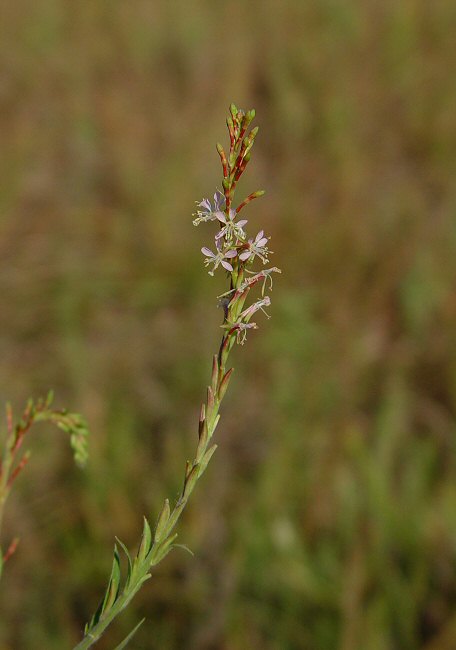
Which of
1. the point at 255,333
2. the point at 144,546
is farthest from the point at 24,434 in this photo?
the point at 255,333

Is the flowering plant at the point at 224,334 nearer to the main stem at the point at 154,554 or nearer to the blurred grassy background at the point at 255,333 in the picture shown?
the main stem at the point at 154,554

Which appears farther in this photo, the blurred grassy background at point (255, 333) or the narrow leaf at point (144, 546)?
the blurred grassy background at point (255, 333)

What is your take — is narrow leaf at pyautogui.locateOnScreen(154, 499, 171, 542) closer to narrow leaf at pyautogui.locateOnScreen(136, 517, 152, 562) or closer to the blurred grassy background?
narrow leaf at pyautogui.locateOnScreen(136, 517, 152, 562)

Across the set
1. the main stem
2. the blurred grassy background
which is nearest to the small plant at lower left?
the main stem

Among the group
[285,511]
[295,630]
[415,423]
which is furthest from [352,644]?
[415,423]

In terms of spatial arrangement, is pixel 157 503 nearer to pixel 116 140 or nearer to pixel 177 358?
pixel 177 358

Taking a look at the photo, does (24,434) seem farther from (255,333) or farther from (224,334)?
(255,333)

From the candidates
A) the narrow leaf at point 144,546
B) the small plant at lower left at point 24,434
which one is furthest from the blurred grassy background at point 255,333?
the narrow leaf at point 144,546

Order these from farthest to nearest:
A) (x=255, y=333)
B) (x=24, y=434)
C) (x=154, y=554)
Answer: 1. (x=255, y=333)
2. (x=24, y=434)
3. (x=154, y=554)

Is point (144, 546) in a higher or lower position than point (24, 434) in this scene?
lower
